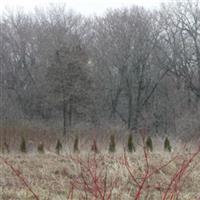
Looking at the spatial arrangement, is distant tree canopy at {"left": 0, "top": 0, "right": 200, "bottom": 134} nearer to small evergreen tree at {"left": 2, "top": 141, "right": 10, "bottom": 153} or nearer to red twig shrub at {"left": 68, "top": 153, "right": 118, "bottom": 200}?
small evergreen tree at {"left": 2, "top": 141, "right": 10, "bottom": 153}

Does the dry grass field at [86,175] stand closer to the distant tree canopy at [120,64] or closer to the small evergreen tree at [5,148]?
the small evergreen tree at [5,148]

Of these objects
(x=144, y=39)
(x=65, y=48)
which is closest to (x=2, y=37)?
(x=65, y=48)

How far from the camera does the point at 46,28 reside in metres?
40.0

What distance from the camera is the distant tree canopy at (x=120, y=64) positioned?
118 feet

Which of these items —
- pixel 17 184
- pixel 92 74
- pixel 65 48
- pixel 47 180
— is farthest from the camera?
pixel 92 74

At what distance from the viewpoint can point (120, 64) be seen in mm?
38688

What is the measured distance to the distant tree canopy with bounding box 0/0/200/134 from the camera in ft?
118

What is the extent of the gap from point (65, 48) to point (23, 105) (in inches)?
275

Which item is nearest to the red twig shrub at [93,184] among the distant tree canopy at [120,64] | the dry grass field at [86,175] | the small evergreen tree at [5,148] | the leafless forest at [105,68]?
the dry grass field at [86,175]

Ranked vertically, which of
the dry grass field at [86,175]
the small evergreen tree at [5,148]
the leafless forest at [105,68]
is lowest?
the dry grass field at [86,175]

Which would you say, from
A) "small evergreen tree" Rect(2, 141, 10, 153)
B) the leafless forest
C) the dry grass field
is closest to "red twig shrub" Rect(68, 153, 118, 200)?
the dry grass field

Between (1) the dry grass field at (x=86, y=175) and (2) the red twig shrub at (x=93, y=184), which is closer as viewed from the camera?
(2) the red twig shrub at (x=93, y=184)

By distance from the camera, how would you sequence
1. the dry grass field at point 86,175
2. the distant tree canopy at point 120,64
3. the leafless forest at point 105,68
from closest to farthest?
1. the dry grass field at point 86,175
2. the leafless forest at point 105,68
3. the distant tree canopy at point 120,64

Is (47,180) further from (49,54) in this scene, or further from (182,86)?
(182,86)
